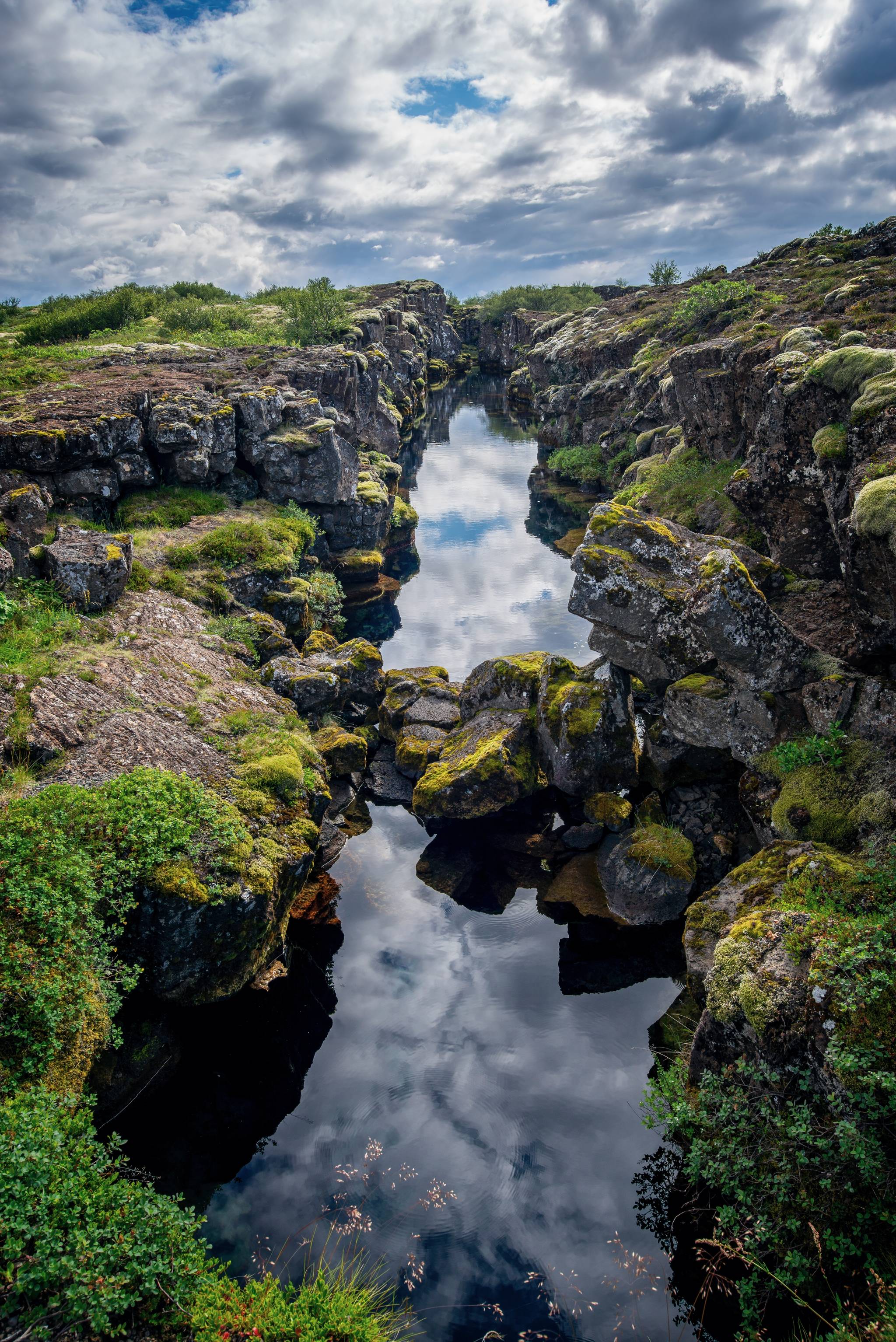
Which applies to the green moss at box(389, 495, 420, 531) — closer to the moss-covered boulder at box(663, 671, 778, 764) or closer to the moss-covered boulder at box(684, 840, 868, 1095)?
the moss-covered boulder at box(663, 671, 778, 764)

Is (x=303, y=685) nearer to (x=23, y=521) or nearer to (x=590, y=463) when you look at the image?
(x=23, y=521)

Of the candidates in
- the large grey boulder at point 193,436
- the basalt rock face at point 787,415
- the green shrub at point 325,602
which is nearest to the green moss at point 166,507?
the large grey boulder at point 193,436

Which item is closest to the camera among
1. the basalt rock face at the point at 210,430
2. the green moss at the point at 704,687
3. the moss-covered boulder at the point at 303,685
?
the green moss at the point at 704,687

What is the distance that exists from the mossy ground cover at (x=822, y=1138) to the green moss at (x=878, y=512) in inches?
228

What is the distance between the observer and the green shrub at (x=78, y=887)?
33.0 feet

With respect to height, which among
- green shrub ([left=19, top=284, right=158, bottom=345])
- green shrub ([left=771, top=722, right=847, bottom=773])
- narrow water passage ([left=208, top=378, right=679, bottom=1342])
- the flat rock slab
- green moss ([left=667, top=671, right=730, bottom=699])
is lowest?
narrow water passage ([left=208, top=378, right=679, bottom=1342])

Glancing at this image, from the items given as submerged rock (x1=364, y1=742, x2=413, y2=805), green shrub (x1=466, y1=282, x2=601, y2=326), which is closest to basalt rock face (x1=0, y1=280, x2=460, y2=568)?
submerged rock (x1=364, y1=742, x2=413, y2=805)

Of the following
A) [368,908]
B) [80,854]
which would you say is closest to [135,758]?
[80,854]

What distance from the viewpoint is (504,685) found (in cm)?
2250

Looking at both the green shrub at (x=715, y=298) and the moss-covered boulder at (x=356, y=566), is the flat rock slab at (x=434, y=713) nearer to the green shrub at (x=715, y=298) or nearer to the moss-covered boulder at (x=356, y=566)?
A: the moss-covered boulder at (x=356, y=566)

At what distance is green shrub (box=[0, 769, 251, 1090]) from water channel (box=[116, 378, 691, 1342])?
339 centimetres

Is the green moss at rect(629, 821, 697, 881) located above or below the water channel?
above

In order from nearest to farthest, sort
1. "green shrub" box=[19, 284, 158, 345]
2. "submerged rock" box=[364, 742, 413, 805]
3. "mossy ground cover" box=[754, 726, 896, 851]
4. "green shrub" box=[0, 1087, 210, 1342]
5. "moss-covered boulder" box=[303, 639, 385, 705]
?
"green shrub" box=[0, 1087, 210, 1342], "mossy ground cover" box=[754, 726, 896, 851], "submerged rock" box=[364, 742, 413, 805], "moss-covered boulder" box=[303, 639, 385, 705], "green shrub" box=[19, 284, 158, 345]

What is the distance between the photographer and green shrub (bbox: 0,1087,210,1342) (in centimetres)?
699
